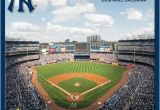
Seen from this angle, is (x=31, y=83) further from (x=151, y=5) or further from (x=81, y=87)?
(x=151, y=5)

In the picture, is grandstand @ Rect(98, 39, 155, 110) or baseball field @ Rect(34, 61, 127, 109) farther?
baseball field @ Rect(34, 61, 127, 109)

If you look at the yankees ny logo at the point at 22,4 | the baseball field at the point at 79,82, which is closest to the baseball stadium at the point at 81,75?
the baseball field at the point at 79,82

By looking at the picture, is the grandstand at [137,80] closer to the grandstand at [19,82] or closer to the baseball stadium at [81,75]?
the baseball stadium at [81,75]

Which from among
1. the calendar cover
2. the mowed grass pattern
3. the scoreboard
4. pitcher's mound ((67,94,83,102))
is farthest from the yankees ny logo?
pitcher's mound ((67,94,83,102))

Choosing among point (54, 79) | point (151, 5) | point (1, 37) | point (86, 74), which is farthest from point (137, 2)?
point (1, 37)

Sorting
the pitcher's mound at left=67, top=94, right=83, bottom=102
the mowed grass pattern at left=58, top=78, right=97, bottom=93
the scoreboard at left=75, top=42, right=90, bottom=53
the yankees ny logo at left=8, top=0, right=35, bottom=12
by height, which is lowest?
the pitcher's mound at left=67, top=94, right=83, bottom=102

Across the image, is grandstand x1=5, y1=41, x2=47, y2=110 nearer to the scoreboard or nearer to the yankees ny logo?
the yankees ny logo

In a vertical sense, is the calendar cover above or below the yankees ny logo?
below

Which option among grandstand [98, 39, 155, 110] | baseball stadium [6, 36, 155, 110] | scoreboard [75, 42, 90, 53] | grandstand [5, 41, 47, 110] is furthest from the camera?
scoreboard [75, 42, 90, 53]

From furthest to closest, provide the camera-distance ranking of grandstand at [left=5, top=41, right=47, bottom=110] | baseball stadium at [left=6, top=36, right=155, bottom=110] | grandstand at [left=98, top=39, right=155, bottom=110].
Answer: grandstand at [left=5, top=41, right=47, bottom=110], baseball stadium at [left=6, top=36, right=155, bottom=110], grandstand at [left=98, top=39, right=155, bottom=110]
